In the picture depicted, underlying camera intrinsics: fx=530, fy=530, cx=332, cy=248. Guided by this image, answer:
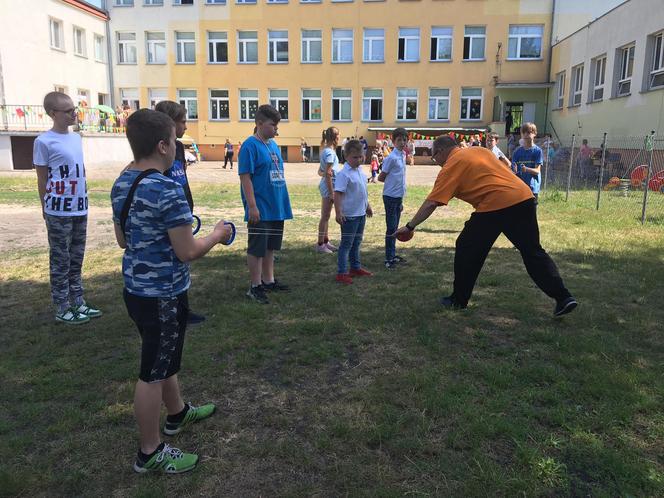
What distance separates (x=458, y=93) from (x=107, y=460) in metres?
33.0

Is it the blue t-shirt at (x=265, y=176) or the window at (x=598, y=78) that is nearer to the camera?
the blue t-shirt at (x=265, y=176)

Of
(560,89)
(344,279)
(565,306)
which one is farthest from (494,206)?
(560,89)

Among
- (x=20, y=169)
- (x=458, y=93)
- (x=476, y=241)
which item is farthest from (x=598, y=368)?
(x=458, y=93)

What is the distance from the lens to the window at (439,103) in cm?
3291

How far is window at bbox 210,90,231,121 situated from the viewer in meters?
34.6

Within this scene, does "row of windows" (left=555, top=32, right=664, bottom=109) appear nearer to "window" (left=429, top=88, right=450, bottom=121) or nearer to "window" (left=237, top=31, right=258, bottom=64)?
"window" (left=429, top=88, right=450, bottom=121)

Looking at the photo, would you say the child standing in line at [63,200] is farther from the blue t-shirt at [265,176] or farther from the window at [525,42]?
the window at [525,42]

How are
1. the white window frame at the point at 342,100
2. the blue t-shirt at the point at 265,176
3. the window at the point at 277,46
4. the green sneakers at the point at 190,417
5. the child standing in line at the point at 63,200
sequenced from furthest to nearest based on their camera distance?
the white window frame at the point at 342,100, the window at the point at 277,46, the blue t-shirt at the point at 265,176, the child standing in line at the point at 63,200, the green sneakers at the point at 190,417

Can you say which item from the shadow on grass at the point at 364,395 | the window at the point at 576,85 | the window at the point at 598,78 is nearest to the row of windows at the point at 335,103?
the window at the point at 576,85

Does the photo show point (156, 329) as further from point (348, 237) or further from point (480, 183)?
point (348, 237)

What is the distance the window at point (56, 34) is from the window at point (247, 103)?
34.6 ft

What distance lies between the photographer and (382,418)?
10.3 feet

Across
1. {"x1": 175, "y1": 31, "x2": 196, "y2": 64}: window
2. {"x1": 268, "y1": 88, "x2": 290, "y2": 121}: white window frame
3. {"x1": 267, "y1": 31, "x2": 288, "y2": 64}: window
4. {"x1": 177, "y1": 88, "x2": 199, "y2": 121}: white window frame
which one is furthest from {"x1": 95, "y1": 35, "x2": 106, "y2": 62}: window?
{"x1": 268, "y1": 88, "x2": 290, "y2": 121}: white window frame

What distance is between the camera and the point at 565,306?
456 centimetres
